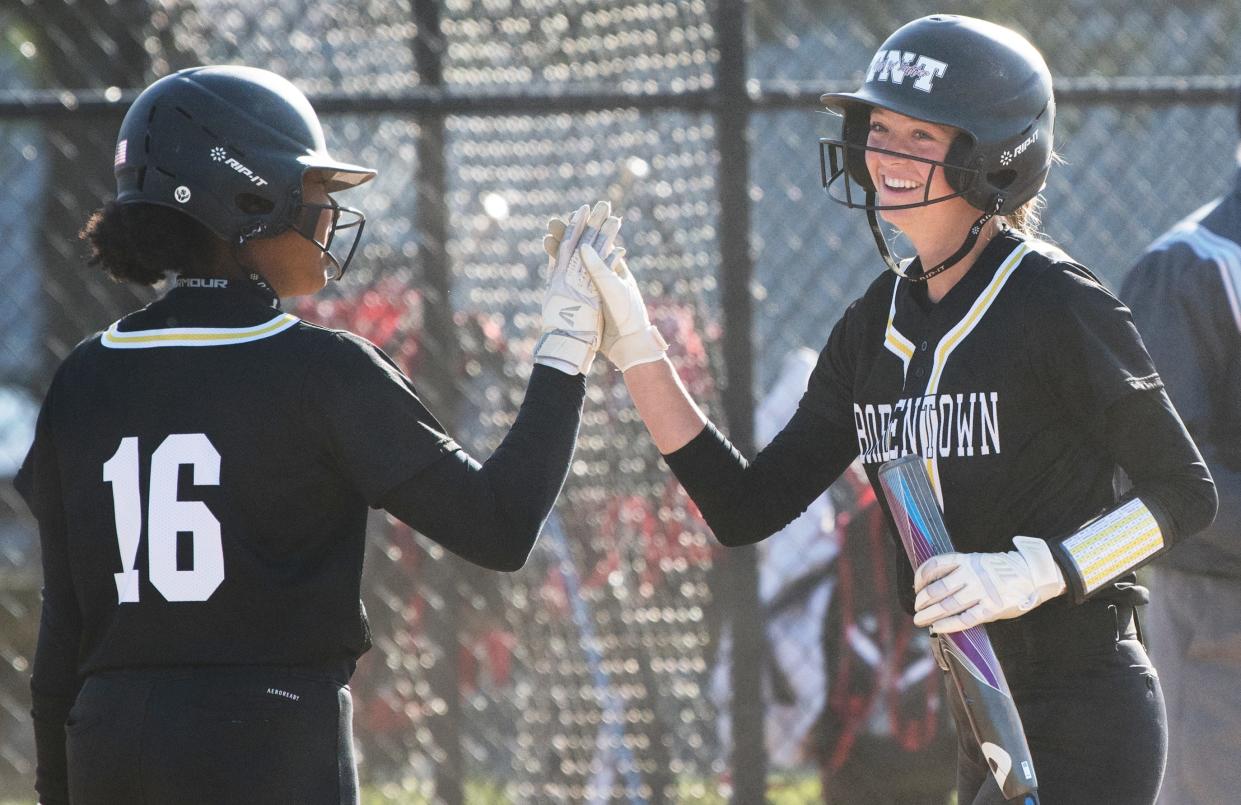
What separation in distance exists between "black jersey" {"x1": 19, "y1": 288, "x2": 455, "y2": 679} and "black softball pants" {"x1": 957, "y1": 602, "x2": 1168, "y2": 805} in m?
0.96

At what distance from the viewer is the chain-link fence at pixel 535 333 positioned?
3.94m

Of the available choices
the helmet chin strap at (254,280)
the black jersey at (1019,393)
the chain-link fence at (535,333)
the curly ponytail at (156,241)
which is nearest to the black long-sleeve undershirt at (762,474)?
the black jersey at (1019,393)

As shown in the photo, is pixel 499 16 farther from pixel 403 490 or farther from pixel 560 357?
pixel 403 490

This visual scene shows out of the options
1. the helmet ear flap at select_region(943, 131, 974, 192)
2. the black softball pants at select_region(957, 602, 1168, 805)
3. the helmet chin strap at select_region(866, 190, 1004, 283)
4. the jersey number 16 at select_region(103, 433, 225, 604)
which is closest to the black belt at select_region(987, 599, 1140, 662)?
the black softball pants at select_region(957, 602, 1168, 805)

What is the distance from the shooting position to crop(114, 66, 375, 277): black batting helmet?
6.78ft

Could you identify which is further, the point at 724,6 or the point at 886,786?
the point at 886,786

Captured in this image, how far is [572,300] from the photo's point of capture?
2320 millimetres

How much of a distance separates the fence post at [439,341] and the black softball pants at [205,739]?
87.0 inches

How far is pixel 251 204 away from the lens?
82.6 inches

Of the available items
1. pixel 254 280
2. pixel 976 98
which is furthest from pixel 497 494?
pixel 976 98

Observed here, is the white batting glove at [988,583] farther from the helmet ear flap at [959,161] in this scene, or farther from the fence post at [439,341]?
the fence post at [439,341]

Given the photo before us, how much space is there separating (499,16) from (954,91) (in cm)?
211

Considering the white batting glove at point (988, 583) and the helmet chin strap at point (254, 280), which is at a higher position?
the helmet chin strap at point (254, 280)

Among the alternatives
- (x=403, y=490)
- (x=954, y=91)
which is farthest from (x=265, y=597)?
(x=954, y=91)
